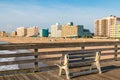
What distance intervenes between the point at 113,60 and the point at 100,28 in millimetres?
159845

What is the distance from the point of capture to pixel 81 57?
7.59 m

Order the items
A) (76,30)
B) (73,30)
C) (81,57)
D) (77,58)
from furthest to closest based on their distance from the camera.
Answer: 1. (73,30)
2. (76,30)
3. (77,58)
4. (81,57)

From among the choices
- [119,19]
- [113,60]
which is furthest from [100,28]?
[113,60]

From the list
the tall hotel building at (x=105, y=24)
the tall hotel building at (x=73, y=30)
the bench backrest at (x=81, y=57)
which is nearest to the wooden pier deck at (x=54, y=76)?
the bench backrest at (x=81, y=57)

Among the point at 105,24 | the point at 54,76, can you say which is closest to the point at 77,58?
the point at 54,76

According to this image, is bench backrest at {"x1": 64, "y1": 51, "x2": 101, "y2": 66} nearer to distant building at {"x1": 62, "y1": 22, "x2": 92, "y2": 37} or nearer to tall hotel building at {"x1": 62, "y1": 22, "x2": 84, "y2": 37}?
tall hotel building at {"x1": 62, "y1": 22, "x2": 84, "y2": 37}

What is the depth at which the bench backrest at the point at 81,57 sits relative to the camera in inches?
287

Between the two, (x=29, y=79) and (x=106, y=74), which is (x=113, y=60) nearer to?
(x=106, y=74)

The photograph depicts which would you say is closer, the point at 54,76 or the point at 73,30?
the point at 54,76

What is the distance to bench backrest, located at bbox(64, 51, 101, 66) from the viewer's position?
7286 millimetres

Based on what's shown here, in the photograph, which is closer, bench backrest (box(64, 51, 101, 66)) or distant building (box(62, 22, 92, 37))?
bench backrest (box(64, 51, 101, 66))

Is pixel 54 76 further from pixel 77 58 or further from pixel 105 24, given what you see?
pixel 105 24

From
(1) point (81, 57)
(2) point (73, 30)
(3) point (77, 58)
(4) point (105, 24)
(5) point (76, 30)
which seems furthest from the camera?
(4) point (105, 24)

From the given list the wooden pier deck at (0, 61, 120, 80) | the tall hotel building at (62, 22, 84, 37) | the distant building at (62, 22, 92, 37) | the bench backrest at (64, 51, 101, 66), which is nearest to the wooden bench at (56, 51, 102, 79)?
the bench backrest at (64, 51, 101, 66)
